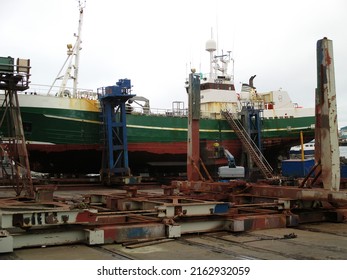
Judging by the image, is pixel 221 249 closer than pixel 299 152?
Yes

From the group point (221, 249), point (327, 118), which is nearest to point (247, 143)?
point (327, 118)

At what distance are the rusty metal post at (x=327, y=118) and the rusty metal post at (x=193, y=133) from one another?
4.10 meters

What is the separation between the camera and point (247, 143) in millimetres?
23766

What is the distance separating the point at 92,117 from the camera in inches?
786

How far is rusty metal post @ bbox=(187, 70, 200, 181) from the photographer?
11.3 metres

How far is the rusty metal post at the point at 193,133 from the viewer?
1127 centimetres

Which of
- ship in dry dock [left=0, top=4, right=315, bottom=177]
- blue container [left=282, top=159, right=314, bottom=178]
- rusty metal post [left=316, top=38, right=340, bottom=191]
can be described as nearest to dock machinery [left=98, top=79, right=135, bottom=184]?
ship in dry dock [left=0, top=4, right=315, bottom=177]

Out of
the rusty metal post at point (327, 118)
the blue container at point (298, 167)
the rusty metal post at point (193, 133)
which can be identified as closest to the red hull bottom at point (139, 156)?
the blue container at point (298, 167)

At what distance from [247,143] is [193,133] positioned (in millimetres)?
12910

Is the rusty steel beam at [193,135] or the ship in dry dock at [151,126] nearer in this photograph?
the rusty steel beam at [193,135]

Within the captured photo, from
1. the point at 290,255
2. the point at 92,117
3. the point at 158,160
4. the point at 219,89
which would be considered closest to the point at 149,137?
the point at 158,160

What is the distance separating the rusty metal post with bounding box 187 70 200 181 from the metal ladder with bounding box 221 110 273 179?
37.1 ft

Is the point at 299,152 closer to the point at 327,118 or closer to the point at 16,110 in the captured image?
the point at 16,110

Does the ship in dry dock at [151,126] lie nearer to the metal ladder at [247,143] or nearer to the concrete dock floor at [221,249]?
the metal ladder at [247,143]
